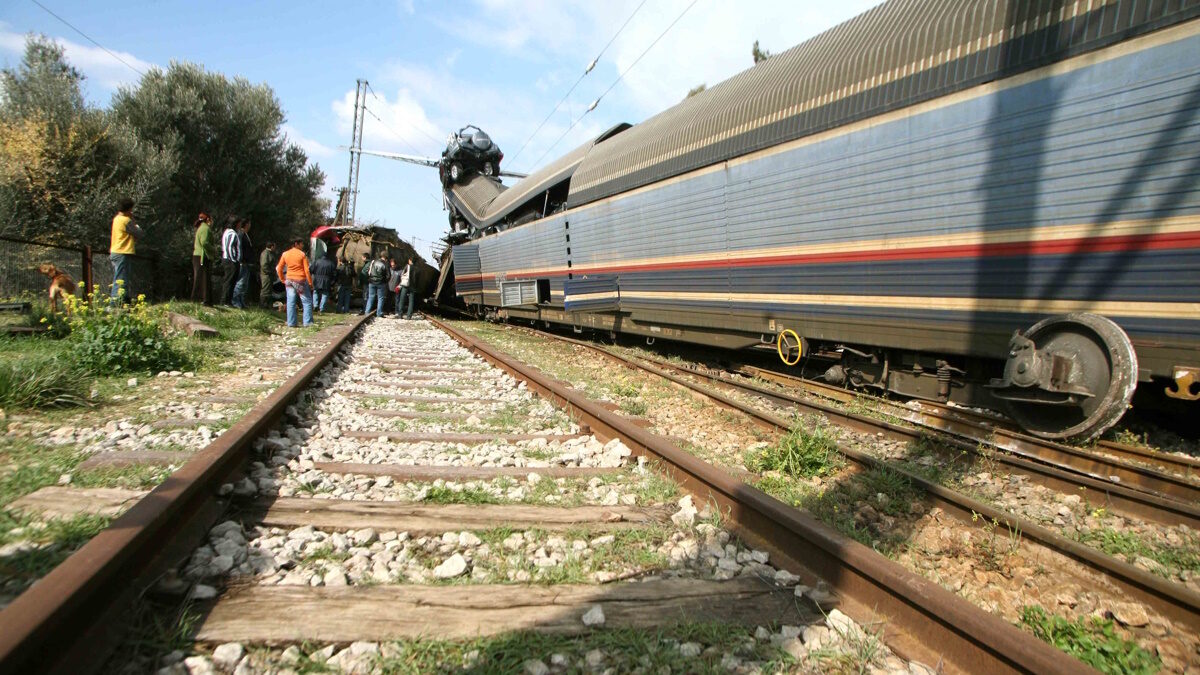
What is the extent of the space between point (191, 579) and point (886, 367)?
544 centimetres

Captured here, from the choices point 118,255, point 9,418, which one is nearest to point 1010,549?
point 9,418

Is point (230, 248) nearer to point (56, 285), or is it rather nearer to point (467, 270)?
point (56, 285)

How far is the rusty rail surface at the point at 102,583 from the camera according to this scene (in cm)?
151

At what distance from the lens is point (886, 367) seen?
Answer: 5.75m

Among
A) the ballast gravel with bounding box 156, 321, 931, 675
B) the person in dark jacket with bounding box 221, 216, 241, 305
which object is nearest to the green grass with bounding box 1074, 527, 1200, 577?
the ballast gravel with bounding box 156, 321, 931, 675

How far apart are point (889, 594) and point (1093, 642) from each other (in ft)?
2.47

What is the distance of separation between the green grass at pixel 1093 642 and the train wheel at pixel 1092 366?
2198 mm

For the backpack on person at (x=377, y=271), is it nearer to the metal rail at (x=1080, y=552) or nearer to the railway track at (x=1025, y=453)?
the railway track at (x=1025, y=453)

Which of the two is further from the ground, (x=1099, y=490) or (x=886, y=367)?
(x=886, y=367)

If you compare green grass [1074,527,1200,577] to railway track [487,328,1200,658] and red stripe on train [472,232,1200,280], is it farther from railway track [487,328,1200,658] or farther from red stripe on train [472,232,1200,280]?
red stripe on train [472,232,1200,280]

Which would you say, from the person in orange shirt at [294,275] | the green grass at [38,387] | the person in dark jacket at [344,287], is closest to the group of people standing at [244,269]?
the person in orange shirt at [294,275]

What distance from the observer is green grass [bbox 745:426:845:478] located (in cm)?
390

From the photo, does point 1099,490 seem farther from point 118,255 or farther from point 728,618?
point 118,255

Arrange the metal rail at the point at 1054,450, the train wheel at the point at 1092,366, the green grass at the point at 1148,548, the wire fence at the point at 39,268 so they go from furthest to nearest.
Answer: the wire fence at the point at 39,268 < the train wheel at the point at 1092,366 < the metal rail at the point at 1054,450 < the green grass at the point at 1148,548
